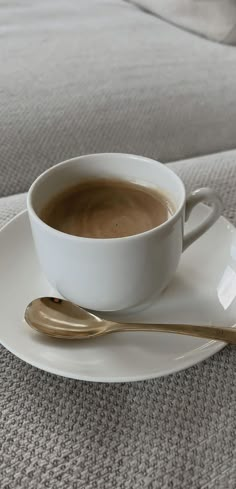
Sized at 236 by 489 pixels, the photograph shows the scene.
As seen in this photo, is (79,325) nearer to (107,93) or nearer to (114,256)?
(114,256)

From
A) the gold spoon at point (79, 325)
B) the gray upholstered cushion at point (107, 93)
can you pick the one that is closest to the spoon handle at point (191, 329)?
the gold spoon at point (79, 325)

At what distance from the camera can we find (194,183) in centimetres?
63

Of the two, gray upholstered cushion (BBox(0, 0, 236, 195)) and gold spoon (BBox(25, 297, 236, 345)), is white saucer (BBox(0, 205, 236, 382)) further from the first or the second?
gray upholstered cushion (BBox(0, 0, 236, 195))

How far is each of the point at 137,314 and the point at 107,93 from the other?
54 centimetres

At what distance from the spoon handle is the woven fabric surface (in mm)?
31

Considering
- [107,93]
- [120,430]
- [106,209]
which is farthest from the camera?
[107,93]

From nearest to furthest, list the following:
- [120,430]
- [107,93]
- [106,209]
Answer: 1. [120,430]
2. [106,209]
3. [107,93]

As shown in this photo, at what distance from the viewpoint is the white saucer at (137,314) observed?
1.30 feet

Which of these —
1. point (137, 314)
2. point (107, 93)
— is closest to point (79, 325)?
point (137, 314)

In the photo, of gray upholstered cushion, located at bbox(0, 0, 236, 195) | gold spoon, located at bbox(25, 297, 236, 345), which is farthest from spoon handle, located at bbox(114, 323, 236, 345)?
gray upholstered cushion, located at bbox(0, 0, 236, 195)

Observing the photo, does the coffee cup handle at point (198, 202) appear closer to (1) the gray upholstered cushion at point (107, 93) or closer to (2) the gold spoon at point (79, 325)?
(2) the gold spoon at point (79, 325)

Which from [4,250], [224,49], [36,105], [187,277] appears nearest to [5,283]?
[4,250]

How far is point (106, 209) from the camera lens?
0.52 meters

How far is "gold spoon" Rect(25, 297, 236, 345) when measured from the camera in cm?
41
